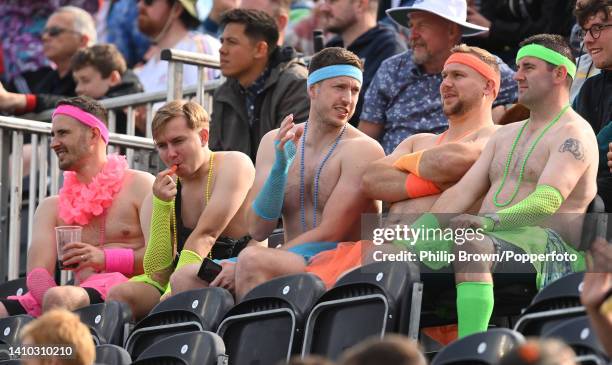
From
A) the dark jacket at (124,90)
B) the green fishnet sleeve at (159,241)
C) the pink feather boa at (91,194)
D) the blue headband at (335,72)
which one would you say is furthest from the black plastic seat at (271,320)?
the dark jacket at (124,90)

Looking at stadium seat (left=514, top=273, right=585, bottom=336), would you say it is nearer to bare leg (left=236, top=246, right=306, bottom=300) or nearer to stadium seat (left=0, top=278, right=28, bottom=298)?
bare leg (left=236, top=246, right=306, bottom=300)

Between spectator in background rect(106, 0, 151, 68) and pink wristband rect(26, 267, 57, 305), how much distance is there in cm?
450

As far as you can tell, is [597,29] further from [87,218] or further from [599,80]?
[87,218]

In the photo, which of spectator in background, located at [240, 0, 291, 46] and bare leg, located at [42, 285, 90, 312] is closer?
bare leg, located at [42, 285, 90, 312]

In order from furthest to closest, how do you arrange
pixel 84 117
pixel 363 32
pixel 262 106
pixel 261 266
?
pixel 363 32, pixel 262 106, pixel 84 117, pixel 261 266

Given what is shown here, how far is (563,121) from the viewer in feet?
23.4

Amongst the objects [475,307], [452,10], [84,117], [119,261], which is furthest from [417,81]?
[475,307]

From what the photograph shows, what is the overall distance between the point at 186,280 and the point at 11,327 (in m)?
0.93

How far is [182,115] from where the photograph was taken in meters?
8.32

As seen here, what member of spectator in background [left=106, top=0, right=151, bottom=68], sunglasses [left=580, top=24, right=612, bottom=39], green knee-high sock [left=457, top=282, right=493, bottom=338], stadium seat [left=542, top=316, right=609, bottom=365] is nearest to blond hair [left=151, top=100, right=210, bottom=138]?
sunglasses [left=580, top=24, right=612, bottom=39]

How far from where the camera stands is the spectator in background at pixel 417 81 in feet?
29.9

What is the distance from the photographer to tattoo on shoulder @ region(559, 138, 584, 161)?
22.6 ft

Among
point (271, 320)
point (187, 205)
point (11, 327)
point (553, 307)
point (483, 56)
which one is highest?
point (483, 56)

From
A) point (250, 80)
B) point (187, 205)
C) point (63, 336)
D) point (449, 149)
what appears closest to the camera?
point (63, 336)
